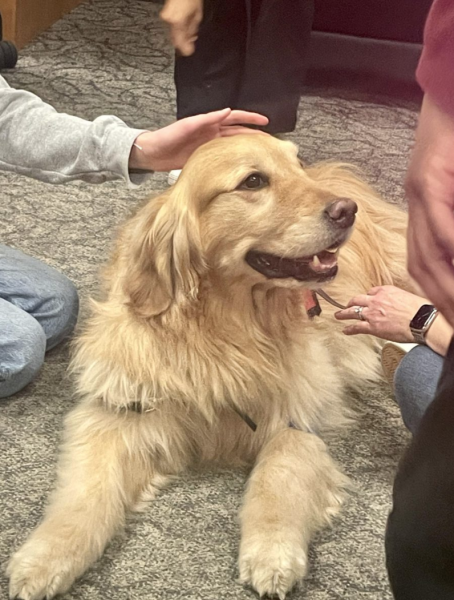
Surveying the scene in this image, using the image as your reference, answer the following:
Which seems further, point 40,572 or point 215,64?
point 215,64

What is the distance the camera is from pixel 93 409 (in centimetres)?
174

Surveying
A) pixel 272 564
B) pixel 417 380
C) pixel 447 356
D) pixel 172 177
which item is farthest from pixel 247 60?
pixel 447 356

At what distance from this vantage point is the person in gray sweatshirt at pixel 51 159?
179cm

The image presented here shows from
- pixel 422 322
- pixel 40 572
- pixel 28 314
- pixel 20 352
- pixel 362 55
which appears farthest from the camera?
pixel 362 55

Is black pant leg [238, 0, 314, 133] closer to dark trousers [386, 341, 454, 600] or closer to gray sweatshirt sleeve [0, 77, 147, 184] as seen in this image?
gray sweatshirt sleeve [0, 77, 147, 184]

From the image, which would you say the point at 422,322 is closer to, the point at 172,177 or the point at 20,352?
the point at 20,352

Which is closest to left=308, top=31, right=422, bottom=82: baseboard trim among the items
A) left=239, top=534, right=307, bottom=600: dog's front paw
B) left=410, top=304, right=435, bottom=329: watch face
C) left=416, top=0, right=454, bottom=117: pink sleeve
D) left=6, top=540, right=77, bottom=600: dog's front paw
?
left=410, top=304, right=435, bottom=329: watch face

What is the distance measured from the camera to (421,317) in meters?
1.62

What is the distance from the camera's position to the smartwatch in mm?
1617

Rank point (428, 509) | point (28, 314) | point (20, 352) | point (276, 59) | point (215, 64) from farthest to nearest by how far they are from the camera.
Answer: point (276, 59) < point (215, 64) < point (28, 314) < point (20, 352) < point (428, 509)

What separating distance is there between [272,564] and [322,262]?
60cm

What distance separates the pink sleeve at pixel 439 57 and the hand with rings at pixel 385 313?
1072 millimetres

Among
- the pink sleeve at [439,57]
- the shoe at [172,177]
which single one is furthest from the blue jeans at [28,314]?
the pink sleeve at [439,57]

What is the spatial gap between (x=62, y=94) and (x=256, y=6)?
1.17 m
